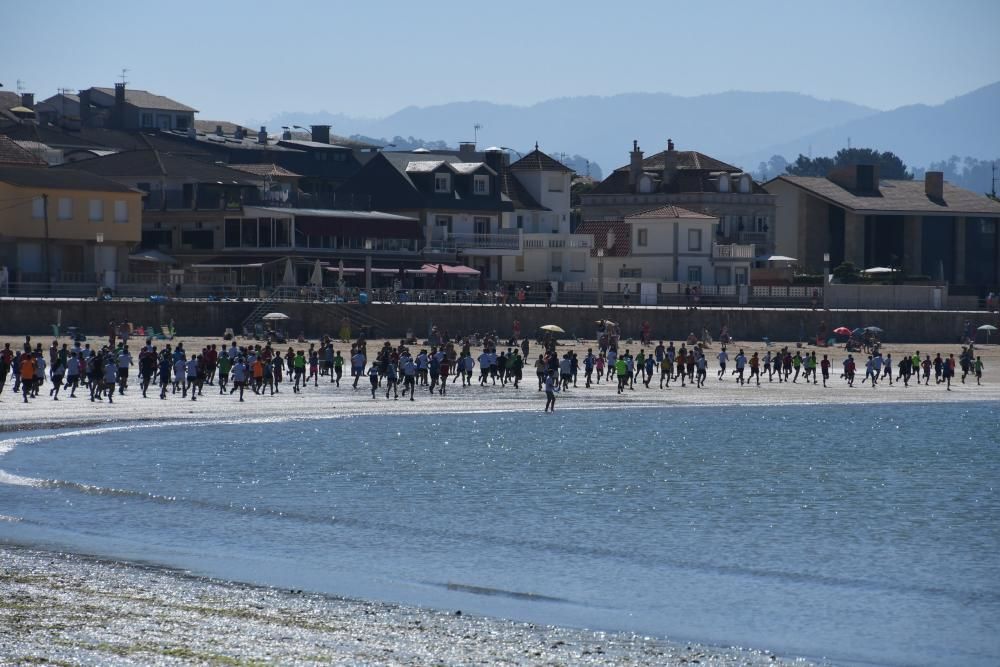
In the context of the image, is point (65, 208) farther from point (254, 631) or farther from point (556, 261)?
point (254, 631)

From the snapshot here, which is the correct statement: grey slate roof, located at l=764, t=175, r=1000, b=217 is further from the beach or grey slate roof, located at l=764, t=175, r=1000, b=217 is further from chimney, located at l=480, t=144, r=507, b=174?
the beach

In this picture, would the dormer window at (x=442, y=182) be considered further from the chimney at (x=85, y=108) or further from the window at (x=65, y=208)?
the chimney at (x=85, y=108)

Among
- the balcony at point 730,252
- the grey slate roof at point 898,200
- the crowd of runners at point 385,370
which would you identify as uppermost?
the grey slate roof at point 898,200

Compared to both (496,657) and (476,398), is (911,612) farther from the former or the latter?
(476,398)

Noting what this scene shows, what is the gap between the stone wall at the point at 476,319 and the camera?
55.6m

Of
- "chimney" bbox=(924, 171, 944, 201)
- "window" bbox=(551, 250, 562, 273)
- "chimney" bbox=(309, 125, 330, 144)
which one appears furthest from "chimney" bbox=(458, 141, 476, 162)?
"chimney" bbox=(924, 171, 944, 201)

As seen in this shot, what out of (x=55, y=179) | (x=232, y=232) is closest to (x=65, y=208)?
(x=55, y=179)

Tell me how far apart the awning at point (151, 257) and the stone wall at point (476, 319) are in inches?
429

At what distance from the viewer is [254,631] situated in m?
16.3

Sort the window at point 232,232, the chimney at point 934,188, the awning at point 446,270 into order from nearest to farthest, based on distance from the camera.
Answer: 1. the awning at point 446,270
2. the window at point 232,232
3. the chimney at point 934,188

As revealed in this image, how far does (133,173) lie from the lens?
243ft

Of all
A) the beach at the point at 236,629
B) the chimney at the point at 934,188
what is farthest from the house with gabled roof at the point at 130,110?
the beach at the point at 236,629

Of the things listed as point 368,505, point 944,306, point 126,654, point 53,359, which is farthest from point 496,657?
point 944,306

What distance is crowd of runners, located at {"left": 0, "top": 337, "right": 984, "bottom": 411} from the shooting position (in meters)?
39.4
